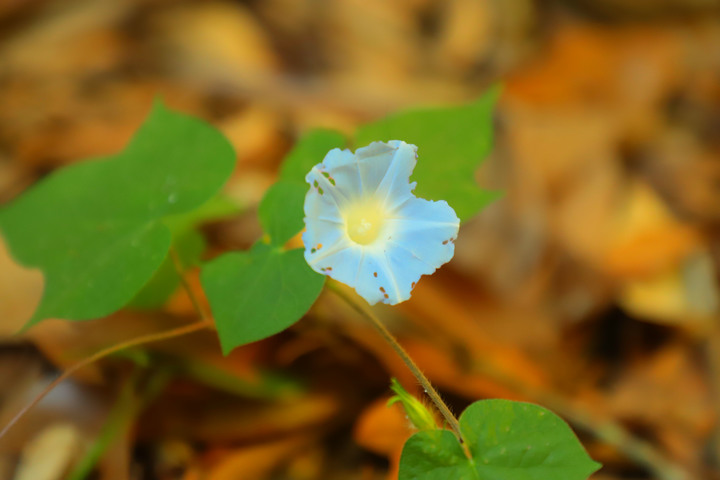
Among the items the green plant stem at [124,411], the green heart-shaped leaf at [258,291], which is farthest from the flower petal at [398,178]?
the green plant stem at [124,411]

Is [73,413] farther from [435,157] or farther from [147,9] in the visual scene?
[147,9]

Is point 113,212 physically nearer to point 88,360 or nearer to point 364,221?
point 88,360

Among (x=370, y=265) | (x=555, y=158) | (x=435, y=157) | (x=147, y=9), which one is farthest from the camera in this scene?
(x=147, y=9)

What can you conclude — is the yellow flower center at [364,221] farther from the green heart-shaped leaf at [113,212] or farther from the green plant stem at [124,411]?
the green plant stem at [124,411]

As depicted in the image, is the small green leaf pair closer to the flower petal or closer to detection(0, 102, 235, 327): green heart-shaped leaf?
the flower petal

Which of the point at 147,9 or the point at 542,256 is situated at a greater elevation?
the point at 147,9

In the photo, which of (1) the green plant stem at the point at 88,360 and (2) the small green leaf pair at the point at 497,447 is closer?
(2) the small green leaf pair at the point at 497,447

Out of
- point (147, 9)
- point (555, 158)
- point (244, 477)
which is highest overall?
point (147, 9)

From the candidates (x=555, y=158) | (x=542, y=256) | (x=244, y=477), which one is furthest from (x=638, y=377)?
(x=244, y=477)
